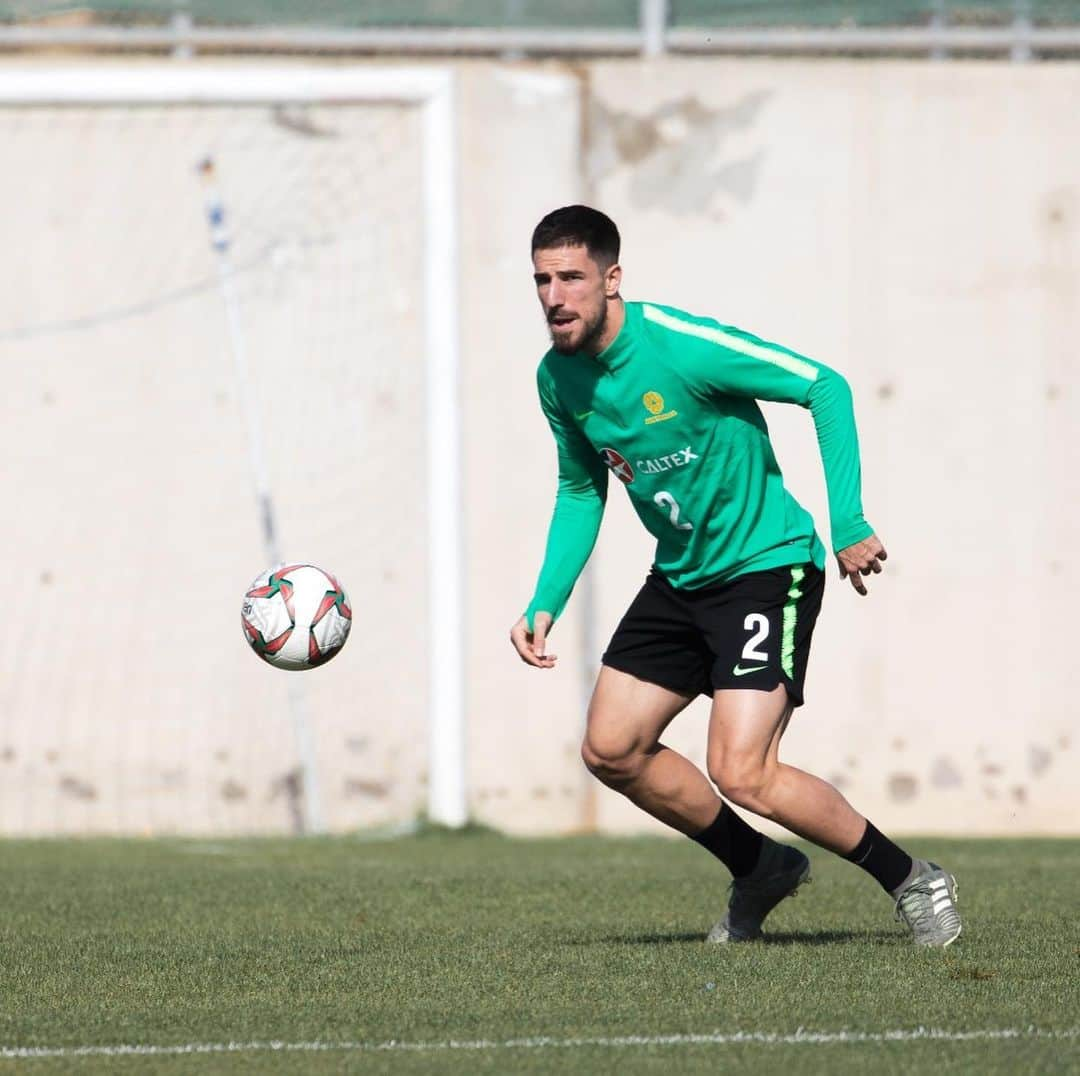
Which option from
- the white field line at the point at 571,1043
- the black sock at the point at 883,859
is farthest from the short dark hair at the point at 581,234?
the white field line at the point at 571,1043

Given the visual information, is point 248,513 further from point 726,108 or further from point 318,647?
point 318,647

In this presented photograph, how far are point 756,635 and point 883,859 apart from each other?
0.77 metres

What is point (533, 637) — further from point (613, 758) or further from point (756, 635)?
point (756, 635)

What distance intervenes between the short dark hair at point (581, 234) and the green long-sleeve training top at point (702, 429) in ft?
0.69

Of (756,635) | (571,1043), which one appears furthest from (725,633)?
(571,1043)

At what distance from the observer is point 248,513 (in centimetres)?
1191

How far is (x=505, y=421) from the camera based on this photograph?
12156mm

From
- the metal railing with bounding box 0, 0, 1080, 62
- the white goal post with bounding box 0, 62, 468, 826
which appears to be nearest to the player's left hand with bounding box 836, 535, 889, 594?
the white goal post with bounding box 0, 62, 468, 826

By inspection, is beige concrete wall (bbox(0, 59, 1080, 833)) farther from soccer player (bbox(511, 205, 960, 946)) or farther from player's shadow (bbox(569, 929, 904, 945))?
soccer player (bbox(511, 205, 960, 946))

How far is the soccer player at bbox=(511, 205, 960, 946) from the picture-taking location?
588cm

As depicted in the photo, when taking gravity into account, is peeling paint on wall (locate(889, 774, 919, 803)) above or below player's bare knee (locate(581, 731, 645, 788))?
below

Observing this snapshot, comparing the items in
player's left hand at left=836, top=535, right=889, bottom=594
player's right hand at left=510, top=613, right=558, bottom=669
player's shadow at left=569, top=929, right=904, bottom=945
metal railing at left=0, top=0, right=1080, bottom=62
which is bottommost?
player's shadow at left=569, top=929, right=904, bottom=945

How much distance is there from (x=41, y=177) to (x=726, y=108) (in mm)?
4172

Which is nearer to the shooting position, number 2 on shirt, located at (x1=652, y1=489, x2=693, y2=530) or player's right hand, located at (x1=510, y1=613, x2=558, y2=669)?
number 2 on shirt, located at (x1=652, y1=489, x2=693, y2=530)
